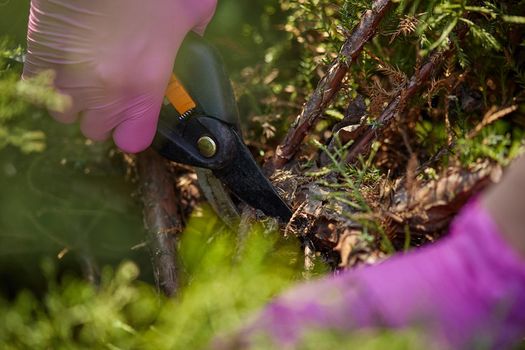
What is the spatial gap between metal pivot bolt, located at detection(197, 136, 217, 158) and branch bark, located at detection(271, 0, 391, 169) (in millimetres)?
162

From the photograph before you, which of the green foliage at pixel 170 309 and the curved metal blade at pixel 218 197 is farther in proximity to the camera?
the curved metal blade at pixel 218 197

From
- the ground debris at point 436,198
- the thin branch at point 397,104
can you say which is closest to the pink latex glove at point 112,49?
the thin branch at point 397,104

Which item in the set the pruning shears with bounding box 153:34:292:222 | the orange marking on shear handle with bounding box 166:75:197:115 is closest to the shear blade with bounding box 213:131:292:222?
the pruning shears with bounding box 153:34:292:222

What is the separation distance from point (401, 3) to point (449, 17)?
0.31ft

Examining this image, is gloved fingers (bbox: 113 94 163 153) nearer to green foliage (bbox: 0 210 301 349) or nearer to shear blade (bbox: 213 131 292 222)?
shear blade (bbox: 213 131 292 222)

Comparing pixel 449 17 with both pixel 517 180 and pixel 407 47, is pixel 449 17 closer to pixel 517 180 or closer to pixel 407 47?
pixel 407 47

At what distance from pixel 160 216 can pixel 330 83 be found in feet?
1.51

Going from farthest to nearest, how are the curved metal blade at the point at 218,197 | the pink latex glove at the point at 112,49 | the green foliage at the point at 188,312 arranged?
the curved metal blade at the point at 218,197 < the pink latex glove at the point at 112,49 < the green foliage at the point at 188,312

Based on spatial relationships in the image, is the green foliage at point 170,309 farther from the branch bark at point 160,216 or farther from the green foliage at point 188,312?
the branch bark at point 160,216

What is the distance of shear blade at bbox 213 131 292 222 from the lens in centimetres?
122

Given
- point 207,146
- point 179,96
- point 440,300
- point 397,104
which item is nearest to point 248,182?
point 207,146

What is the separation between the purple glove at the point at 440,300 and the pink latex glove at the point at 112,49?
573 mm

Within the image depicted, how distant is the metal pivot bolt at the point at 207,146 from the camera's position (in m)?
1.23

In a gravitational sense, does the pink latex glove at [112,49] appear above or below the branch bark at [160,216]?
above
